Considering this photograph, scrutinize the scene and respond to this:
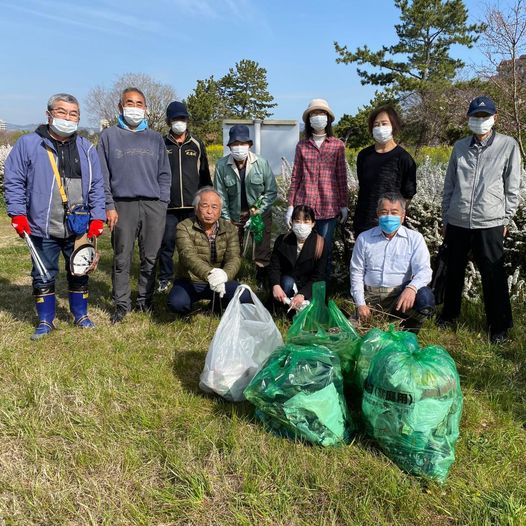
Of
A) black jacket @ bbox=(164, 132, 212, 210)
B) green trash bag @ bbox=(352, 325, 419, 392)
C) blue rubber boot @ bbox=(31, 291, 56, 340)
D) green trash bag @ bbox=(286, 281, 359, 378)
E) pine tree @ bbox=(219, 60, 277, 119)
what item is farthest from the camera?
pine tree @ bbox=(219, 60, 277, 119)

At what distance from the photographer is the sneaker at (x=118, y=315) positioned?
4276 millimetres

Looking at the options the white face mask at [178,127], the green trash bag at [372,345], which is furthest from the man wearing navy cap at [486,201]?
the white face mask at [178,127]

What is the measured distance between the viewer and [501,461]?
7.45 feet

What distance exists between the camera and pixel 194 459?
7.55 feet

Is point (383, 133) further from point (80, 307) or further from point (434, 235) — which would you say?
point (80, 307)

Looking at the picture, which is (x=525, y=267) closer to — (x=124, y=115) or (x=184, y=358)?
(x=184, y=358)

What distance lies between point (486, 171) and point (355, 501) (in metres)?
2.68

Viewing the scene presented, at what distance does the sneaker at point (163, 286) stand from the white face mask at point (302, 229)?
1.94 m

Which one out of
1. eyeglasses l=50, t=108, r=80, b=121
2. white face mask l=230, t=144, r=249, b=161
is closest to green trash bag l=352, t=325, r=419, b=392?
white face mask l=230, t=144, r=249, b=161

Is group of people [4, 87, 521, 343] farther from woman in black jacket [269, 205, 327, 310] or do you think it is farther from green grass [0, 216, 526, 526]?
green grass [0, 216, 526, 526]

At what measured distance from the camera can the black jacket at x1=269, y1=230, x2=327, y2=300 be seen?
4.09 meters

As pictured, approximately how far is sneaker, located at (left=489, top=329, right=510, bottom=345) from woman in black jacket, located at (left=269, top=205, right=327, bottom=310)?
1453 millimetres

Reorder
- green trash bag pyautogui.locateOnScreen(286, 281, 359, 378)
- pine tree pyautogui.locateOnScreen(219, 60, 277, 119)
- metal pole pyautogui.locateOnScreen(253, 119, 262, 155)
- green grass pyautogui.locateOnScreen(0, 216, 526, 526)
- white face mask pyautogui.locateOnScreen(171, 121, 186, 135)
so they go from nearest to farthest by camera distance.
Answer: green grass pyautogui.locateOnScreen(0, 216, 526, 526) < green trash bag pyautogui.locateOnScreen(286, 281, 359, 378) < white face mask pyautogui.locateOnScreen(171, 121, 186, 135) < metal pole pyautogui.locateOnScreen(253, 119, 262, 155) < pine tree pyautogui.locateOnScreen(219, 60, 277, 119)

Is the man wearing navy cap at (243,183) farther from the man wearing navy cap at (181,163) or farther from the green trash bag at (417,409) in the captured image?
the green trash bag at (417,409)
